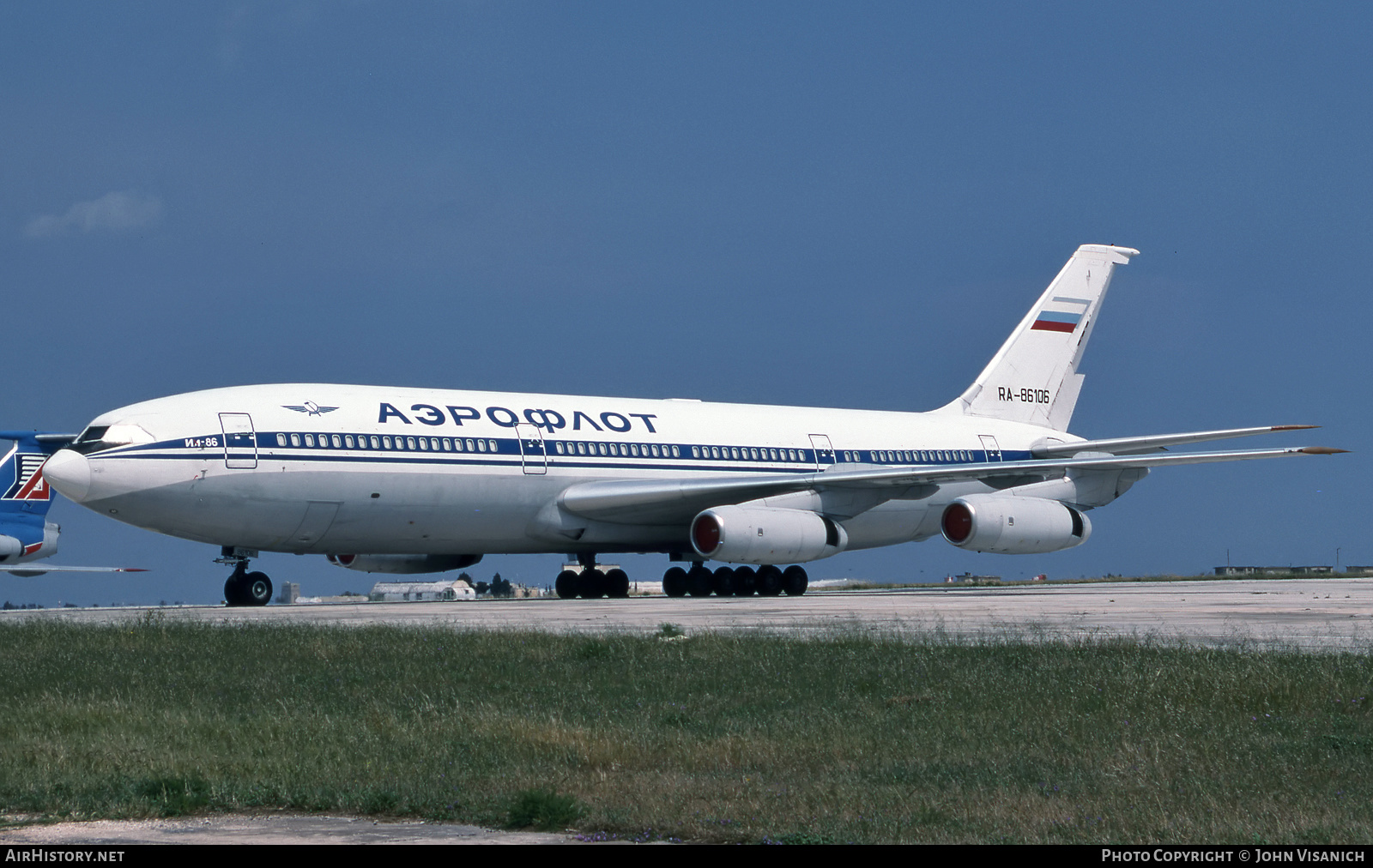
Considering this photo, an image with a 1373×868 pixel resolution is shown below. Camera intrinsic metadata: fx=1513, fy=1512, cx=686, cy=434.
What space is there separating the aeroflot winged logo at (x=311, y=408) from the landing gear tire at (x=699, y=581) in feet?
31.5

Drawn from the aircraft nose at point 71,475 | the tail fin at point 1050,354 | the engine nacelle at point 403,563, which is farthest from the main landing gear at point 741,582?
the aircraft nose at point 71,475

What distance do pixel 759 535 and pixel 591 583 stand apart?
5.67 metres

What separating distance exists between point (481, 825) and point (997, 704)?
4.93m

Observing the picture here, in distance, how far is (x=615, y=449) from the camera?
30766mm

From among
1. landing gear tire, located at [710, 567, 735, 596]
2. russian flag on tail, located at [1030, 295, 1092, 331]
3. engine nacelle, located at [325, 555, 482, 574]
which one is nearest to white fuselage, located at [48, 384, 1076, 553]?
landing gear tire, located at [710, 567, 735, 596]

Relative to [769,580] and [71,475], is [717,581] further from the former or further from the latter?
[71,475]

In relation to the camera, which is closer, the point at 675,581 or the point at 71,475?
the point at 71,475

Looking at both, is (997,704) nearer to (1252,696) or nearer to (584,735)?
(1252,696)

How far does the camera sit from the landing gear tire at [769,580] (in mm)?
32719

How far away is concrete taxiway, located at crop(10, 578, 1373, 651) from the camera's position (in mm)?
17312

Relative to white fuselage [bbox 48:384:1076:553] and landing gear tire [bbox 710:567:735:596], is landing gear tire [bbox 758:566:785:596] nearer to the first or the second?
landing gear tire [bbox 710:567:735:596]

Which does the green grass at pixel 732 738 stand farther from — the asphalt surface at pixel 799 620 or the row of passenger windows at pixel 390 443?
the row of passenger windows at pixel 390 443

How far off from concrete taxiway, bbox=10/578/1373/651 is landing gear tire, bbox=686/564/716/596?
409cm

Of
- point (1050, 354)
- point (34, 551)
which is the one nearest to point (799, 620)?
point (1050, 354)
